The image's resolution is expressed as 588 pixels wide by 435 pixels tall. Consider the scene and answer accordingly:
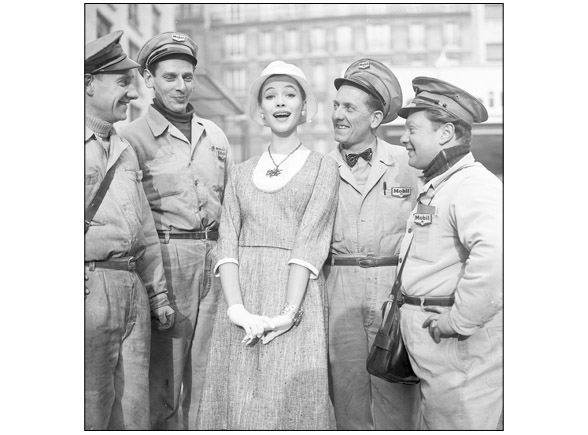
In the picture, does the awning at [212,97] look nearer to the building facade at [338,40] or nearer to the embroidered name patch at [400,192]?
the building facade at [338,40]

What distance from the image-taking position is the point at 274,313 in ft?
12.1

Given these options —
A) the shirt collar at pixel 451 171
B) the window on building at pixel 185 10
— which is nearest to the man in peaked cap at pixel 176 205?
the window on building at pixel 185 10

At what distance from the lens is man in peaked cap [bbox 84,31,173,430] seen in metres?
3.81

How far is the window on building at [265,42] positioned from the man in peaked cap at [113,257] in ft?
2.79

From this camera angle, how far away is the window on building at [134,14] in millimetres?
4262

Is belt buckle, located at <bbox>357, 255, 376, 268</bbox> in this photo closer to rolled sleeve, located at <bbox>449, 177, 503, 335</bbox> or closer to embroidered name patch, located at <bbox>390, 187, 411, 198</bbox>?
embroidered name patch, located at <bbox>390, 187, 411, 198</bbox>

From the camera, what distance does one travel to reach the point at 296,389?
3621mm

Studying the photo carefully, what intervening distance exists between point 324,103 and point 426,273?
1330 millimetres

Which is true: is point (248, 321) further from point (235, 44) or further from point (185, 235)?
point (235, 44)

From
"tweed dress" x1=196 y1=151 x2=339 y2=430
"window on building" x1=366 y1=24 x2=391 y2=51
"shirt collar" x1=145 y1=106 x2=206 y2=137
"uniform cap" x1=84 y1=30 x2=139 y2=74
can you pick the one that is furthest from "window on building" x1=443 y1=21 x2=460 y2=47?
"uniform cap" x1=84 y1=30 x2=139 y2=74

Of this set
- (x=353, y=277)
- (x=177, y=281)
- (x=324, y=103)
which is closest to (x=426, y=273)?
(x=353, y=277)

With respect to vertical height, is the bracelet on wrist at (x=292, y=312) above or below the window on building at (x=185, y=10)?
below

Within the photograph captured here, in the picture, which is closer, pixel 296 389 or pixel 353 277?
pixel 296 389
